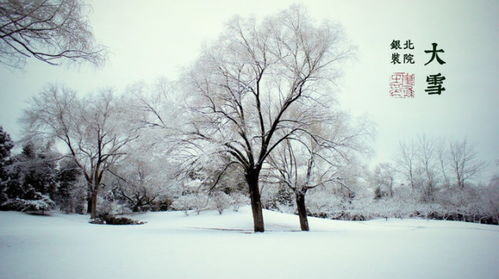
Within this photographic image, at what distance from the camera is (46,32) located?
19.2ft

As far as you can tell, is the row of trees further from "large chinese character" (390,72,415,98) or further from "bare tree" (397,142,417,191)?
"bare tree" (397,142,417,191)

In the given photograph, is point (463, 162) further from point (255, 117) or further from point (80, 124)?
point (80, 124)

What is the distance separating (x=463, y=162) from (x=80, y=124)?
4423 centimetres

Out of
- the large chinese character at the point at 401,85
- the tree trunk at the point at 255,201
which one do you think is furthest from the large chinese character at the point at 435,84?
the tree trunk at the point at 255,201

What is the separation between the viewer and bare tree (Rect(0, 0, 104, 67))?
534 centimetres

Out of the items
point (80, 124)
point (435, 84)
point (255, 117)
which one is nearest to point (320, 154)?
point (255, 117)

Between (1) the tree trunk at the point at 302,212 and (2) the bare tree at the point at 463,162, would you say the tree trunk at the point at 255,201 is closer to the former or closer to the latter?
(1) the tree trunk at the point at 302,212

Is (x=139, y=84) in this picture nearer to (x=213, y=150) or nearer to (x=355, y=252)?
(x=213, y=150)

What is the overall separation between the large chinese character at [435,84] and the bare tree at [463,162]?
28.2 metres

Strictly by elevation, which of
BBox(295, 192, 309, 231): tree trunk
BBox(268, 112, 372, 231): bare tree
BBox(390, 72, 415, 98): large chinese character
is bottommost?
BBox(295, 192, 309, 231): tree trunk

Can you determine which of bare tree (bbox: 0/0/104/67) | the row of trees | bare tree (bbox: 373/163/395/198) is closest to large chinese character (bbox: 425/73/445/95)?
the row of trees

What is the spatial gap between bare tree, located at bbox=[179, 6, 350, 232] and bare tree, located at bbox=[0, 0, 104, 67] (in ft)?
13.5

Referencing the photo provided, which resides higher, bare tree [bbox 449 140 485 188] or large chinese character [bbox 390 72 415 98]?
large chinese character [bbox 390 72 415 98]

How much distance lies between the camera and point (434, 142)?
32844 millimetres
